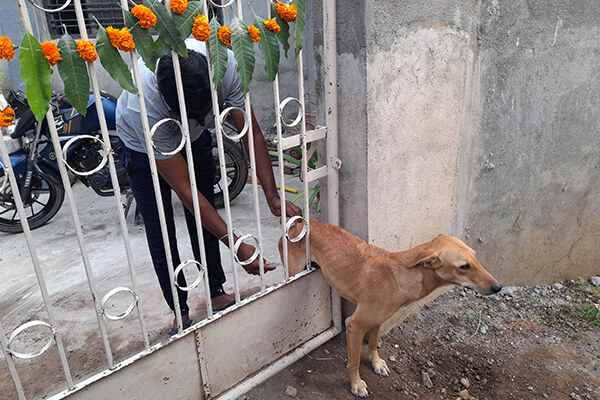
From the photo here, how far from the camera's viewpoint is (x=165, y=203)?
2.64m

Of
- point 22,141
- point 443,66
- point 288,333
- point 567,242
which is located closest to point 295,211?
point 288,333

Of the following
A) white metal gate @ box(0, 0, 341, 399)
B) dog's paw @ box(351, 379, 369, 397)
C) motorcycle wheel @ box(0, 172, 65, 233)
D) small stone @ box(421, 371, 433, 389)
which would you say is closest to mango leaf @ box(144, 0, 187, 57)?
white metal gate @ box(0, 0, 341, 399)

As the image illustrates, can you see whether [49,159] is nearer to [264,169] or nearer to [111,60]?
[264,169]

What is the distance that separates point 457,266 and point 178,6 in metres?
1.58

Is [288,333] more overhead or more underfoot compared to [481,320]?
more overhead

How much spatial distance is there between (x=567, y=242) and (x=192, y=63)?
9.77 feet

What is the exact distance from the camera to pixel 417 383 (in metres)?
2.62

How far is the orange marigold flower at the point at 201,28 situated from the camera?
167 cm

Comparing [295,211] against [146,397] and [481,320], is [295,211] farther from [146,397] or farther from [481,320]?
[481,320]

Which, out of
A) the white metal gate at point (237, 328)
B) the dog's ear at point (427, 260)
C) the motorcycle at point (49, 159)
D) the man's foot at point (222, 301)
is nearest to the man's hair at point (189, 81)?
the white metal gate at point (237, 328)

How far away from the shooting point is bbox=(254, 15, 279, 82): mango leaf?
1951 millimetres

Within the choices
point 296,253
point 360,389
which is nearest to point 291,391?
point 360,389

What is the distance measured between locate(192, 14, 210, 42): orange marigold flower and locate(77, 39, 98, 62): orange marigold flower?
1.13ft

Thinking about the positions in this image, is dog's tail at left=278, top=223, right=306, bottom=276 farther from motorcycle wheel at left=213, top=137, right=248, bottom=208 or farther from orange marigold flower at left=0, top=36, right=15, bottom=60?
motorcycle wheel at left=213, top=137, right=248, bottom=208
